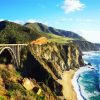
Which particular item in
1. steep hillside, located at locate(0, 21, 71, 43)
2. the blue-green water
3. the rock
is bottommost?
the blue-green water

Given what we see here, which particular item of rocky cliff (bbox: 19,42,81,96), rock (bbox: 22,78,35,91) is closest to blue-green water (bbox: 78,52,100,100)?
rocky cliff (bbox: 19,42,81,96)

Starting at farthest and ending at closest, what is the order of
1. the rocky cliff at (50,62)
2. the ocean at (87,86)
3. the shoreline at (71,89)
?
the rocky cliff at (50,62) → the ocean at (87,86) → the shoreline at (71,89)

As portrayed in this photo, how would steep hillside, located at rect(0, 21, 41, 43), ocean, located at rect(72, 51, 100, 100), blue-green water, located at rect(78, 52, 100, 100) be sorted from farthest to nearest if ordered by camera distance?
steep hillside, located at rect(0, 21, 41, 43) → blue-green water, located at rect(78, 52, 100, 100) → ocean, located at rect(72, 51, 100, 100)

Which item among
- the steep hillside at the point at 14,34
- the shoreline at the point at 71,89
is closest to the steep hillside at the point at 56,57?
the shoreline at the point at 71,89

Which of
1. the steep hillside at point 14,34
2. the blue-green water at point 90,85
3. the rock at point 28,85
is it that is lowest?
the blue-green water at point 90,85

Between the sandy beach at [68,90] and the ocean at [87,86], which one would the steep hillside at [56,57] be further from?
the ocean at [87,86]

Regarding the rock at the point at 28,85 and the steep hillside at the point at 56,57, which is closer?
the rock at the point at 28,85

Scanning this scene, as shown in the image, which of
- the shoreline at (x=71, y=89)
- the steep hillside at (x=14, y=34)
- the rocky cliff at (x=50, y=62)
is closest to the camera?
the shoreline at (x=71, y=89)

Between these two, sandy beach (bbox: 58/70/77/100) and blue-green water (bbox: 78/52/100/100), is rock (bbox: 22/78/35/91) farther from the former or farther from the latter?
blue-green water (bbox: 78/52/100/100)

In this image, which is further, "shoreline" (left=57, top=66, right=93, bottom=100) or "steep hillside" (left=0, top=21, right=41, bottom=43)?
"steep hillside" (left=0, top=21, right=41, bottom=43)

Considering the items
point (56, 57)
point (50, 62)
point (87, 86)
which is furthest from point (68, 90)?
point (56, 57)
